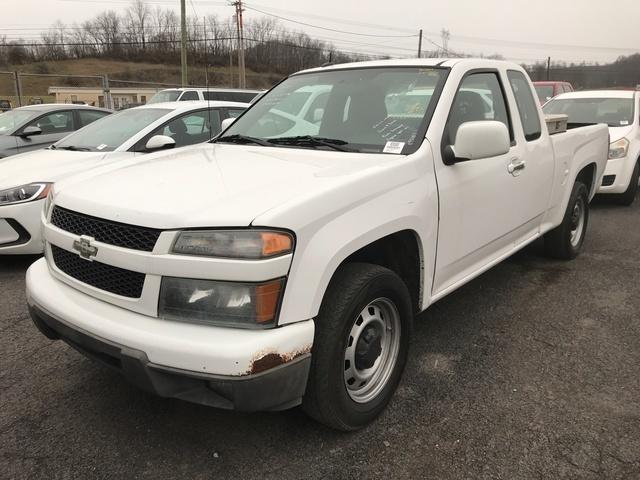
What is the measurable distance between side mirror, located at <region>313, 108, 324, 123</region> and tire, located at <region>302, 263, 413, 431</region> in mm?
1258

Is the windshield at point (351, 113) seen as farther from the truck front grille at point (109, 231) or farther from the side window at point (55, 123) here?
the side window at point (55, 123)

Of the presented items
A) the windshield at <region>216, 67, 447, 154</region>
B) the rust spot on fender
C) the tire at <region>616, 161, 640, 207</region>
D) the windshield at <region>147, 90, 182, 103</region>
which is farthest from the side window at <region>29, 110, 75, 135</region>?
the tire at <region>616, 161, 640, 207</region>

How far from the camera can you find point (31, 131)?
736 centimetres

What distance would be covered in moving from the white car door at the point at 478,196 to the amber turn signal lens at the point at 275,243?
3.76 ft

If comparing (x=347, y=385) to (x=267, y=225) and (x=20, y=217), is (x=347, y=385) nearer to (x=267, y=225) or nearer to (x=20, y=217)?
(x=267, y=225)

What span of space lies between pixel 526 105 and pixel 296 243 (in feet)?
9.43

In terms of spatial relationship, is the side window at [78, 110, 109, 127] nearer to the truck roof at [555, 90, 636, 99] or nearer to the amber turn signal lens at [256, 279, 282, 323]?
the amber turn signal lens at [256, 279, 282, 323]

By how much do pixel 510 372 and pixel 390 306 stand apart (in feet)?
3.31

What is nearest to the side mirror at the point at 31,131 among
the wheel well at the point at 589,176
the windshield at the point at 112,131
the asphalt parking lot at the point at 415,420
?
the windshield at the point at 112,131

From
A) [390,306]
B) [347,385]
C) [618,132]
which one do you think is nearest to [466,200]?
[390,306]

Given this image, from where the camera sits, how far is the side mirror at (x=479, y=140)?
272 cm

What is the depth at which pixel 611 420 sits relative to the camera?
2582 millimetres

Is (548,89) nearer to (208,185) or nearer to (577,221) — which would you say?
(577,221)

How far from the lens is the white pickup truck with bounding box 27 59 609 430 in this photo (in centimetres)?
195
